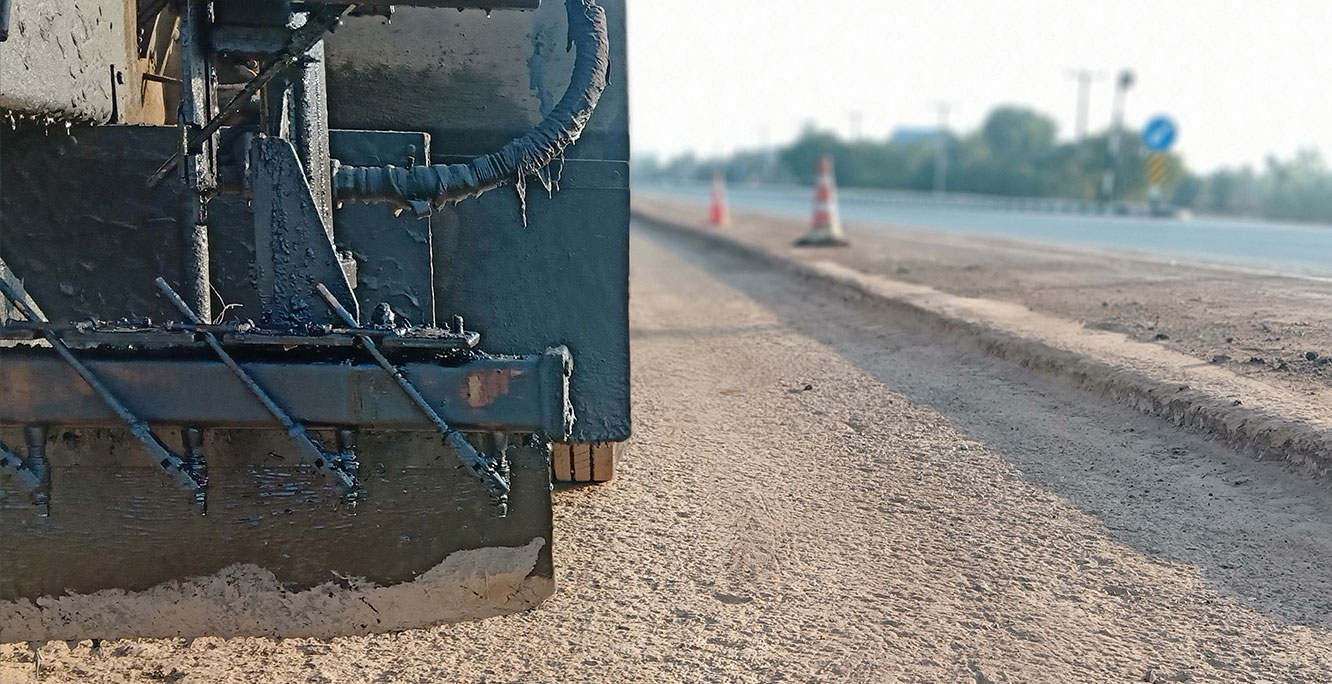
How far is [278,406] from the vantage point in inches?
84.6

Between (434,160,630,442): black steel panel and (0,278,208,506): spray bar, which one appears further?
(434,160,630,442): black steel panel

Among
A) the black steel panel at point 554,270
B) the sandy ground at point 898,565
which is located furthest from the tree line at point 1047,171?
the black steel panel at point 554,270

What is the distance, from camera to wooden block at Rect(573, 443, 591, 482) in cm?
363

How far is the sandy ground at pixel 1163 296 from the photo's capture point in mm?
4840

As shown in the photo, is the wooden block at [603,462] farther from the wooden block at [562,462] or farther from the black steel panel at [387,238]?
the black steel panel at [387,238]

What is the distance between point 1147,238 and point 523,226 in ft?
53.3

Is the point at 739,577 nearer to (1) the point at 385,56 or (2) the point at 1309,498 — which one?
(1) the point at 385,56

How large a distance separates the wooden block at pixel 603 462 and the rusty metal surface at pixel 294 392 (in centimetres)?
142

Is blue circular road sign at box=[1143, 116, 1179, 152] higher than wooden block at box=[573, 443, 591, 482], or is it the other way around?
blue circular road sign at box=[1143, 116, 1179, 152]

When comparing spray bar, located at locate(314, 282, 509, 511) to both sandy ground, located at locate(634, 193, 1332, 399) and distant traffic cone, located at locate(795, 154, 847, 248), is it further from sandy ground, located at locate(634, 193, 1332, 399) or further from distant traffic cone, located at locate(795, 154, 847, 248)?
distant traffic cone, located at locate(795, 154, 847, 248)

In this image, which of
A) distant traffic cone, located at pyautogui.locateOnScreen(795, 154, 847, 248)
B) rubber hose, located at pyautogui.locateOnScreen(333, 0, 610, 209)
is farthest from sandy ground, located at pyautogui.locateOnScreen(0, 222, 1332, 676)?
distant traffic cone, located at pyautogui.locateOnScreen(795, 154, 847, 248)

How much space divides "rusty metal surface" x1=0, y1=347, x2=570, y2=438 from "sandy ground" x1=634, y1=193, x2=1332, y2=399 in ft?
11.2

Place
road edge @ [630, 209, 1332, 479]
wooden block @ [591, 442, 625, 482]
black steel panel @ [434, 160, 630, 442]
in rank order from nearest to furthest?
black steel panel @ [434, 160, 630, 442] → road edge @ [630, 209, 1332, 479] → wooden block @ [591, 442, 625, 482]

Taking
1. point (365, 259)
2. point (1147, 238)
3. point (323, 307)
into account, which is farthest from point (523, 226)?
point (1147, 238)
